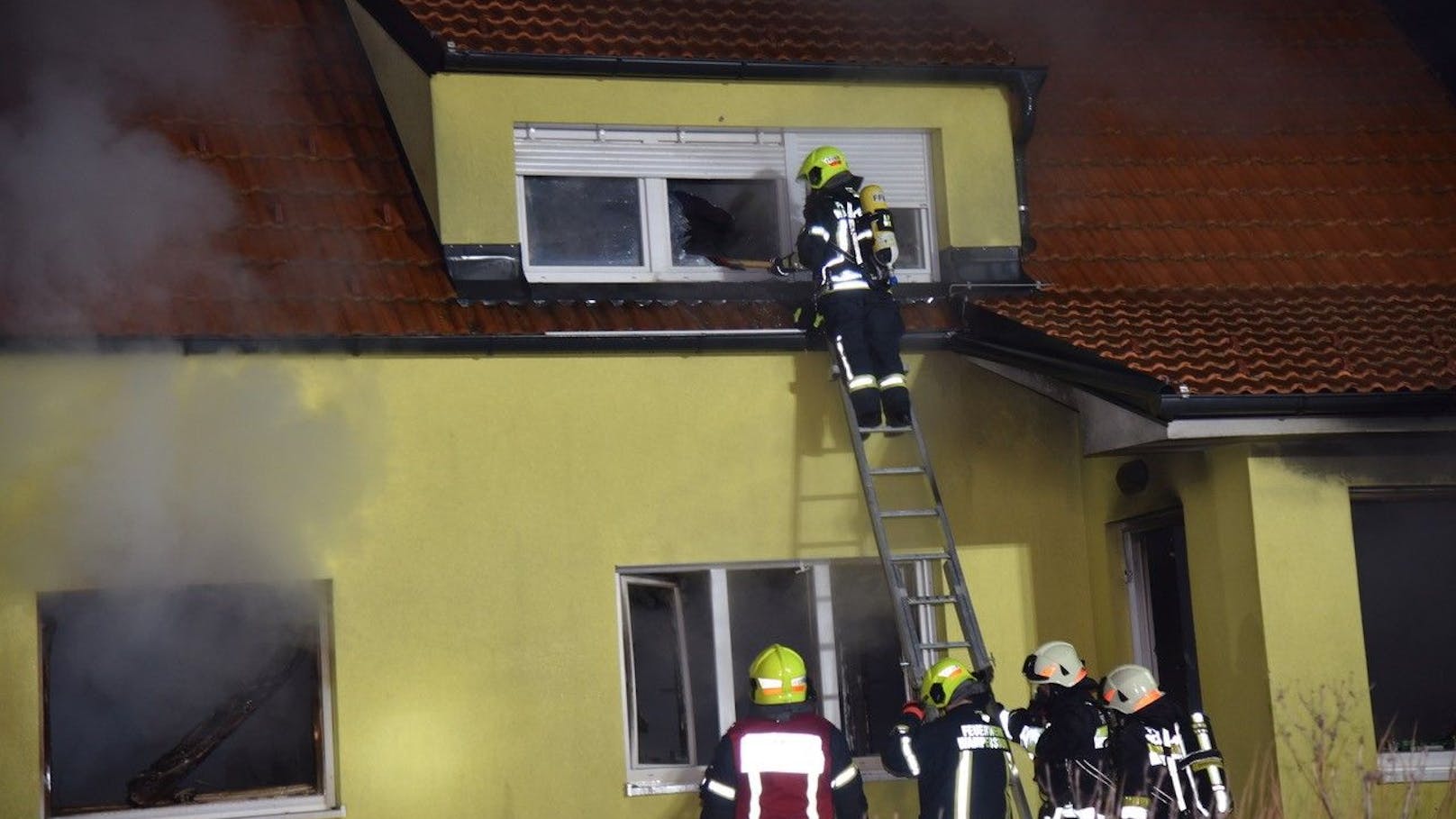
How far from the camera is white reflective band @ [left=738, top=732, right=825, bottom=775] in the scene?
870 centimetres

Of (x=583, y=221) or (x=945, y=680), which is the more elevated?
(x=583, y=221)

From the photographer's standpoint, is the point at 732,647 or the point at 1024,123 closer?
the point at 732,647

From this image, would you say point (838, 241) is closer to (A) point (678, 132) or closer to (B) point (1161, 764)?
(A) point (678, 132)

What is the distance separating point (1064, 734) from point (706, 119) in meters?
4.20

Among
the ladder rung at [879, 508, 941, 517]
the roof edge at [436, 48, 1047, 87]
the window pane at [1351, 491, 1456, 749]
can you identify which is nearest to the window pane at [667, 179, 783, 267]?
the roof edge at [436, 48, 1047, 87]

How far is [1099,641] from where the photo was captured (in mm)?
10852

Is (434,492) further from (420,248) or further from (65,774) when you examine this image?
(65,774)

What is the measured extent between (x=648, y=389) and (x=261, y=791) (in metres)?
2.90

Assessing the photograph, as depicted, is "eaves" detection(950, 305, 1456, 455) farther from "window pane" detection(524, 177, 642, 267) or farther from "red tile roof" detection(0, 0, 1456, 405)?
"window pane" detection(524, 177, 642, 267)

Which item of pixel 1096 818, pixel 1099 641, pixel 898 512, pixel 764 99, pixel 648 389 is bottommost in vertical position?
pixel 1096 818

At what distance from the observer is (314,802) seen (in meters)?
9.51

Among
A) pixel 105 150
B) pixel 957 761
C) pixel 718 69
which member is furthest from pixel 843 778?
pixel 105 150

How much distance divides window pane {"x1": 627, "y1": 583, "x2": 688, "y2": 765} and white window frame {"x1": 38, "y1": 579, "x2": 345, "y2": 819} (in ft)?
5.28

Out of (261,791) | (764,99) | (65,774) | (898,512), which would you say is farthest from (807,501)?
(65,774)
